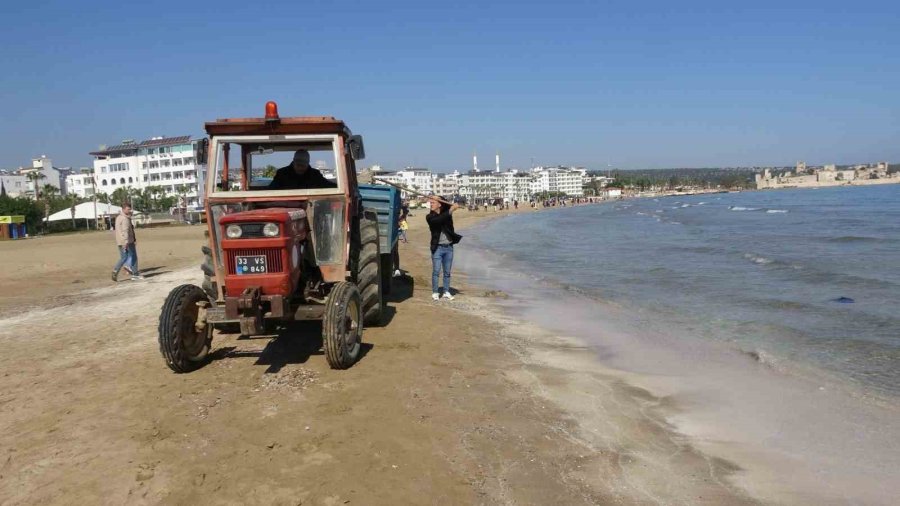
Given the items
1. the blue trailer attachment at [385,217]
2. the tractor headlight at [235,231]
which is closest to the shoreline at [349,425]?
the tractor headlight at [235,231]

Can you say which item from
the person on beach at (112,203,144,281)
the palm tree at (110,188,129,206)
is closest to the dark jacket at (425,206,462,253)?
the person on beach at (112,203,144,281)

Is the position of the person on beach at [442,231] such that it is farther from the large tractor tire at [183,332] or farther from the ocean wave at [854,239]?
the ocean wave at [854,239]

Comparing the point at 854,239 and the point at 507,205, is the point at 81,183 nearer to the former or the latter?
the point at 507,205

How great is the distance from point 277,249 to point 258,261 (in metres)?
0.20

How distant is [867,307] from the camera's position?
31.4 feet

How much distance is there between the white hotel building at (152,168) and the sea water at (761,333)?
96491mm

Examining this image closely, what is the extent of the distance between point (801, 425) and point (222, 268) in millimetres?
5343

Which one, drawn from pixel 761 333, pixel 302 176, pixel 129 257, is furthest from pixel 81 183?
pixel 761 333

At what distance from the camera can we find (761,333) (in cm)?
810

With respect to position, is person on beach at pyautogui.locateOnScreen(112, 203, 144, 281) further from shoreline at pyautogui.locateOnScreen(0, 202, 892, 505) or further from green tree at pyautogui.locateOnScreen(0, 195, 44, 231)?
green tree at pyautogui.locateOnScreen(0, 195, 44, 231)

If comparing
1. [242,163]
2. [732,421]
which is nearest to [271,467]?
[732,421]

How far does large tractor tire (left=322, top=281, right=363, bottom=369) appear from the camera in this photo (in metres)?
5.52

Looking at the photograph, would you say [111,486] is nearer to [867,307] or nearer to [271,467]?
[271,467]

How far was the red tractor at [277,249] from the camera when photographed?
546 centimetres
